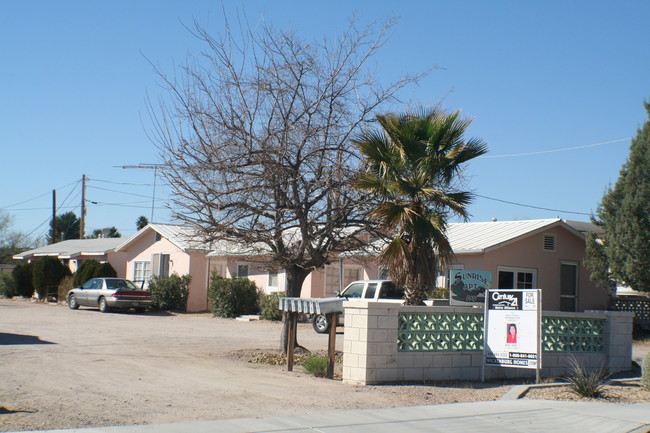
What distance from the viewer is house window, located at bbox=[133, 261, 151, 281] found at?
35562 mm

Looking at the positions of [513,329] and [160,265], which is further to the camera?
[160,265]

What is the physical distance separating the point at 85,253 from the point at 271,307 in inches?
670

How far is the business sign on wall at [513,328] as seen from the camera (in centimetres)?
1266

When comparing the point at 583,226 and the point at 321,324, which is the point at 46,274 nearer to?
the point at 321,324

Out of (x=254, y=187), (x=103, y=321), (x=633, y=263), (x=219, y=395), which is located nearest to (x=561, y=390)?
(x=219, y=395)

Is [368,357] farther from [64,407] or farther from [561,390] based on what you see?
[64,407]

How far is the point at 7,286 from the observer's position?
4172cm

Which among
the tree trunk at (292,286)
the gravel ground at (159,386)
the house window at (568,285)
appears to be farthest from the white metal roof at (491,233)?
the tree trunk at (292,286)

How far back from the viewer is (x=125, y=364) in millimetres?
13648

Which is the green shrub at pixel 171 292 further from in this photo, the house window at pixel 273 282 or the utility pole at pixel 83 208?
the utility pole at pixel 83 208

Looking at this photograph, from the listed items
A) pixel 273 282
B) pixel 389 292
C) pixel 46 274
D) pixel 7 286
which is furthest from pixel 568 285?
pixel 7 286

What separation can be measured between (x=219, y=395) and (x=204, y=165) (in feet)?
17.0

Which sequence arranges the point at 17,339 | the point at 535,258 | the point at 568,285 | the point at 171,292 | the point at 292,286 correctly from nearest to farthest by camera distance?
the point at 292,286 < the point at 17,339 < the point at 535,258 < the point at 568,285 < the point at 171,292

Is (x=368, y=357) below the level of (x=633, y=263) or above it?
below
